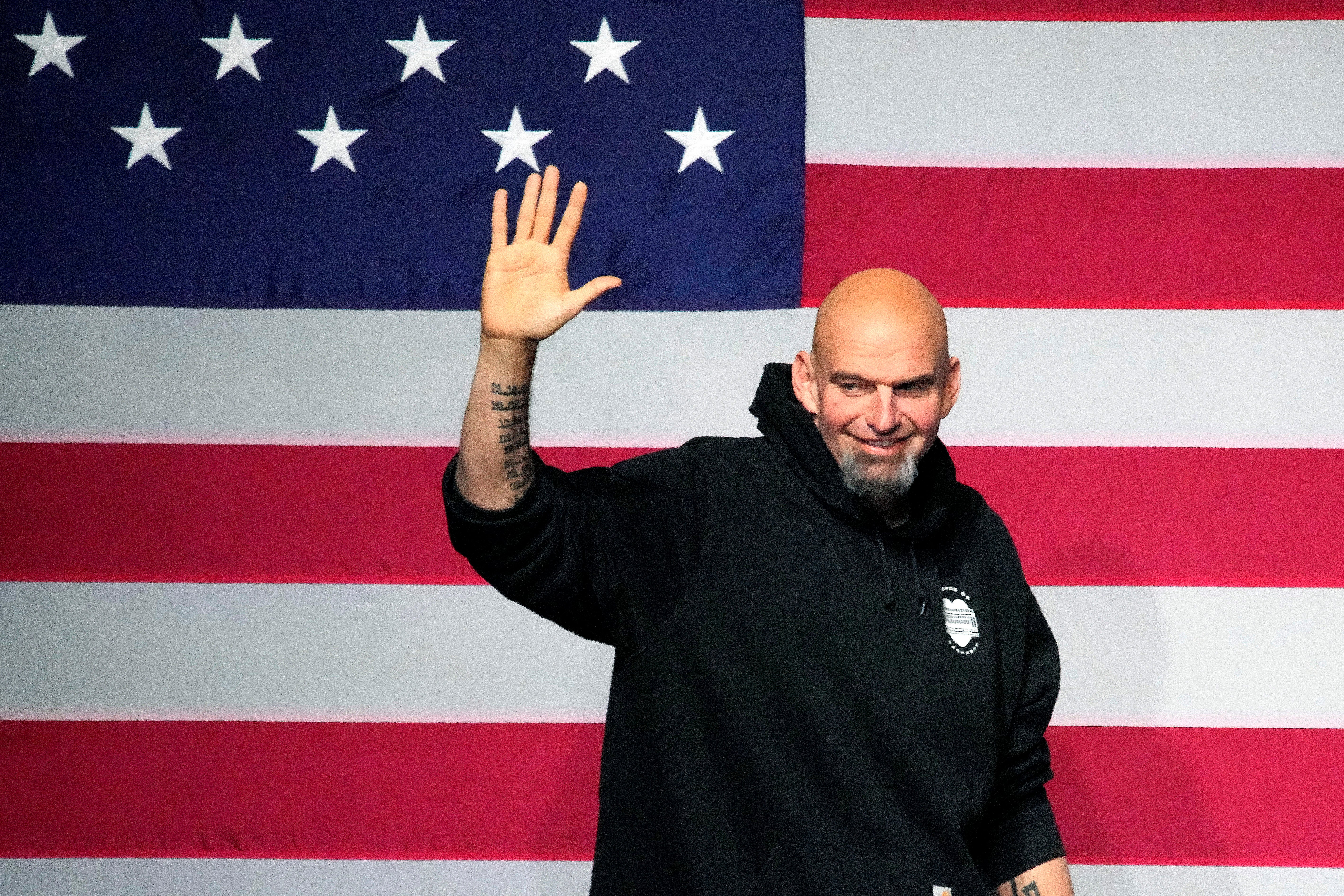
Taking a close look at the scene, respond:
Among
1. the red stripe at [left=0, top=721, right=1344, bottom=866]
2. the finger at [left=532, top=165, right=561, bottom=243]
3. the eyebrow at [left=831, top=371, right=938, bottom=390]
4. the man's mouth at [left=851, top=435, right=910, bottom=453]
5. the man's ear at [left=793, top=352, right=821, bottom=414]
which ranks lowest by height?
the red stripe at [left=0, top=721, right=1344, bottom=866]

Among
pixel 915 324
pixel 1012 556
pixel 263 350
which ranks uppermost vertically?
pixel 263 350

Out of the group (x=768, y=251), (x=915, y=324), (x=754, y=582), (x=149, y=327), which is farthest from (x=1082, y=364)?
(x=149, y=327)

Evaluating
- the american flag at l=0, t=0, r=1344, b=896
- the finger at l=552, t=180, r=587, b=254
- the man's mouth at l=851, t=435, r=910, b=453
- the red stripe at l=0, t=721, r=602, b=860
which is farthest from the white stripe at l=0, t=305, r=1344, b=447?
the finger at l=552, t=180, r=587, b=254

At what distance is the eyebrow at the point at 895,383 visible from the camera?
1.20 m

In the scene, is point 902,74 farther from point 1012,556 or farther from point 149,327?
point 149,327

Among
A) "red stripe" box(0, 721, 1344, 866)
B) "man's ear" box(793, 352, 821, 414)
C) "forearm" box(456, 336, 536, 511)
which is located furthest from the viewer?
"red stripe" box(0, 721, 1344, 866)

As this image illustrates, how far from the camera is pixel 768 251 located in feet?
6.33

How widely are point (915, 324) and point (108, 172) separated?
4.64ft

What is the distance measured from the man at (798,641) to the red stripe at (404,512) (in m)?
0.74

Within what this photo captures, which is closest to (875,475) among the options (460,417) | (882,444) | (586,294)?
(882,444)

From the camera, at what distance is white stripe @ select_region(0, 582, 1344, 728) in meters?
1.92

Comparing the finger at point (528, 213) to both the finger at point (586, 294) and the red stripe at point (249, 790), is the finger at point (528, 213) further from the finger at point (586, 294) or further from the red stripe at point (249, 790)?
the red stripe at point (249, 790)

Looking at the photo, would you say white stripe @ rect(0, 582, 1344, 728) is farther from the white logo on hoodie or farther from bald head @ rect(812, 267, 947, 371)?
bald head @ rect(812, 267, 947, 371)

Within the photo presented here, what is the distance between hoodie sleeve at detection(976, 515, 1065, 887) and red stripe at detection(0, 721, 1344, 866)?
0.64 metres
